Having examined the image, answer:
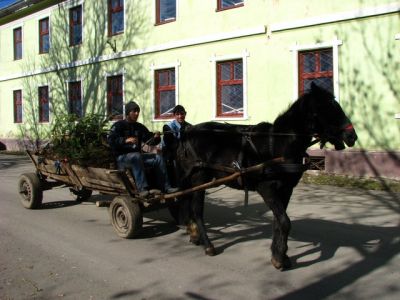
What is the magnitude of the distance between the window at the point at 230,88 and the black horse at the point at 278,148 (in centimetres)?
938

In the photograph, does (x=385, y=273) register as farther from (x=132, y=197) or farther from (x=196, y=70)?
(x=196, y=70)

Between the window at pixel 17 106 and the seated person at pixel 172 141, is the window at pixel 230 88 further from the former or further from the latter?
the window at pixel 17 106

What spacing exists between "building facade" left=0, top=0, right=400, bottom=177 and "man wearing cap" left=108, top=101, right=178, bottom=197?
1.96 metres

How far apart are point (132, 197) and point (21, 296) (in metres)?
2.29

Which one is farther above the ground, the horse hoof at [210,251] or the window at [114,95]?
the window at [114,95]

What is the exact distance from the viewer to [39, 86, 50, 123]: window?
25.0 meters

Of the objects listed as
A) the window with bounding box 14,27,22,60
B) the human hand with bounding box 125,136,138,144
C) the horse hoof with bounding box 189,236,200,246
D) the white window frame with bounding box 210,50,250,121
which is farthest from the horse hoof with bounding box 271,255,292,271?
the window with bounding box 14,27,22,60

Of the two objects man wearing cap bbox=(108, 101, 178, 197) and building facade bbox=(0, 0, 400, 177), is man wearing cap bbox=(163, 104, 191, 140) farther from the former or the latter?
building facade bbox=(0, 0, 400, 177)

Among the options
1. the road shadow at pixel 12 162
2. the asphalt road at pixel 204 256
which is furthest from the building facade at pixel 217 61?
the road shadow at pixel 12 162

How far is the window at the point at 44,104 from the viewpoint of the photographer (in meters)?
25.0

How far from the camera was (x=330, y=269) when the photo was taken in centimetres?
521

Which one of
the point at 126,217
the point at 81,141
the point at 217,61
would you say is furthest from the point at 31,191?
the point at 217,61

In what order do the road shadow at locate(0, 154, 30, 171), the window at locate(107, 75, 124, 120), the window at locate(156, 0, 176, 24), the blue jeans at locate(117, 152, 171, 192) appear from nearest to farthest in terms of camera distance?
1. the blue jeans at locate(117, 152, 171, 192)
2. the window at locate(156, 0, 176, 24)
3. the road shadow at locate(0, 154, 30, 171)
4. the window at locate(107, 75, 124, 120)

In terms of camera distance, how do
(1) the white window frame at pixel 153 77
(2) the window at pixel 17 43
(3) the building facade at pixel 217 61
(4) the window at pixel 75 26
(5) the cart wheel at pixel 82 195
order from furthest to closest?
(2) the window at pixel 17 43, (4) the window at pixel 75 26, (1) the white window frame at pixel 153 77, (3) the building facade at pixel 217 61, (5) the cart wheel at pixel 82 195
